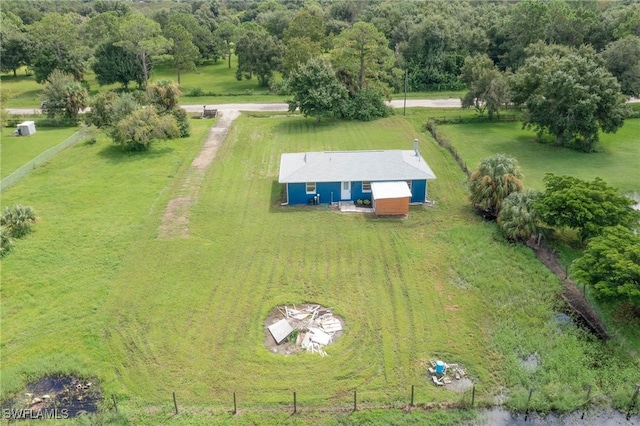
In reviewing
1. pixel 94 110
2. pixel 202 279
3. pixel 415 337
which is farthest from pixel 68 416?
pixel 94 110

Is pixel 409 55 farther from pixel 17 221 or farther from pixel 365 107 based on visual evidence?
pixel 17 221

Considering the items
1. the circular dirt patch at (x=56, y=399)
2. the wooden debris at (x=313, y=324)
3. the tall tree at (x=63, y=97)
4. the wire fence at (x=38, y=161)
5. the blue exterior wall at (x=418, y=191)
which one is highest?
the tall tree at (x=63, y=97)

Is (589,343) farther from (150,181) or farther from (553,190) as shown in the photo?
(150,181)

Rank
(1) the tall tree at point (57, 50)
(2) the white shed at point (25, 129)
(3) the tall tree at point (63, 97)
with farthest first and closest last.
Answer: (1) the tall tree at point (57, 50), (3) the tall tree at point (63, 97), (2) the white shed at point (25, 129)

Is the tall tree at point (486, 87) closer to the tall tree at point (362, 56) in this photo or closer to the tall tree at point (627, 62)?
the tall tree at point (362, 56)

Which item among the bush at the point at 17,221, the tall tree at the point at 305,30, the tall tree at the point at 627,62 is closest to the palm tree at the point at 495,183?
the bush at the point at 17,221

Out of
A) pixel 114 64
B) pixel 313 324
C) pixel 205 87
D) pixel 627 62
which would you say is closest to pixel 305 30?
pixel 205 87

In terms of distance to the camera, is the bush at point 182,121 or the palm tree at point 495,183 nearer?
the palm tree at point 495,183
